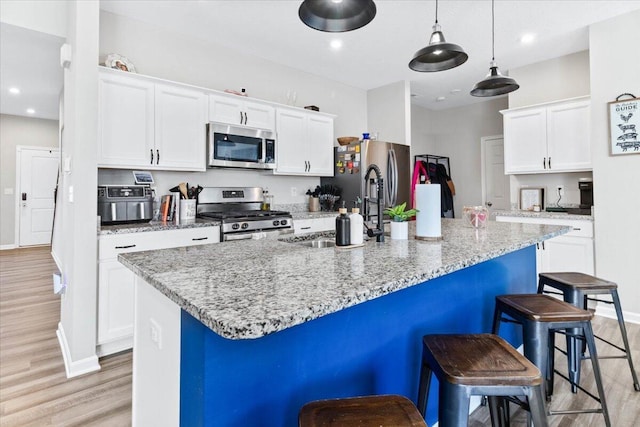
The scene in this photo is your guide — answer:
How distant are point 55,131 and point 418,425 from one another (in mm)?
8990

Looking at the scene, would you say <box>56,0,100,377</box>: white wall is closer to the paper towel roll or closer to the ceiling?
the ceiling

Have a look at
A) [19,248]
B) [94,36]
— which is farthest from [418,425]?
[19,248]

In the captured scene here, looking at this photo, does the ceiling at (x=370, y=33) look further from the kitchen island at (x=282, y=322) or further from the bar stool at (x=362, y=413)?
the bar stool at (x=362, y=413)

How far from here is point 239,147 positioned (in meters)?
3.56

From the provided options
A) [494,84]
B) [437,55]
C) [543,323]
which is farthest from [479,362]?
[494,84]

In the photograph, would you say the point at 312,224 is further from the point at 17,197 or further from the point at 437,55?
the point at 17,197

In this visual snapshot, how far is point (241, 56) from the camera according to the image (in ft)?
13.0

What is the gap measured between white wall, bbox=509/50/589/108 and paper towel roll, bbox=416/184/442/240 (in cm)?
354

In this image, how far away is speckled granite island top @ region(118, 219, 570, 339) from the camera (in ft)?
2.44

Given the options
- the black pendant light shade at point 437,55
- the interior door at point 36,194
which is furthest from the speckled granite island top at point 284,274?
the interior door at point 36,194

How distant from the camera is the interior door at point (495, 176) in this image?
5633mm

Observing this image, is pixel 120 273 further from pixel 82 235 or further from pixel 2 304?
pixel 2 304

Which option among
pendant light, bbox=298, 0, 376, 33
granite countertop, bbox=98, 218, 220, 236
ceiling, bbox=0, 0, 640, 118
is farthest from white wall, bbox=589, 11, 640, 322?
granite countertop, bbox=98, 218, 220, 236

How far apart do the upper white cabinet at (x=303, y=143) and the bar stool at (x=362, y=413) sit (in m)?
3.26
